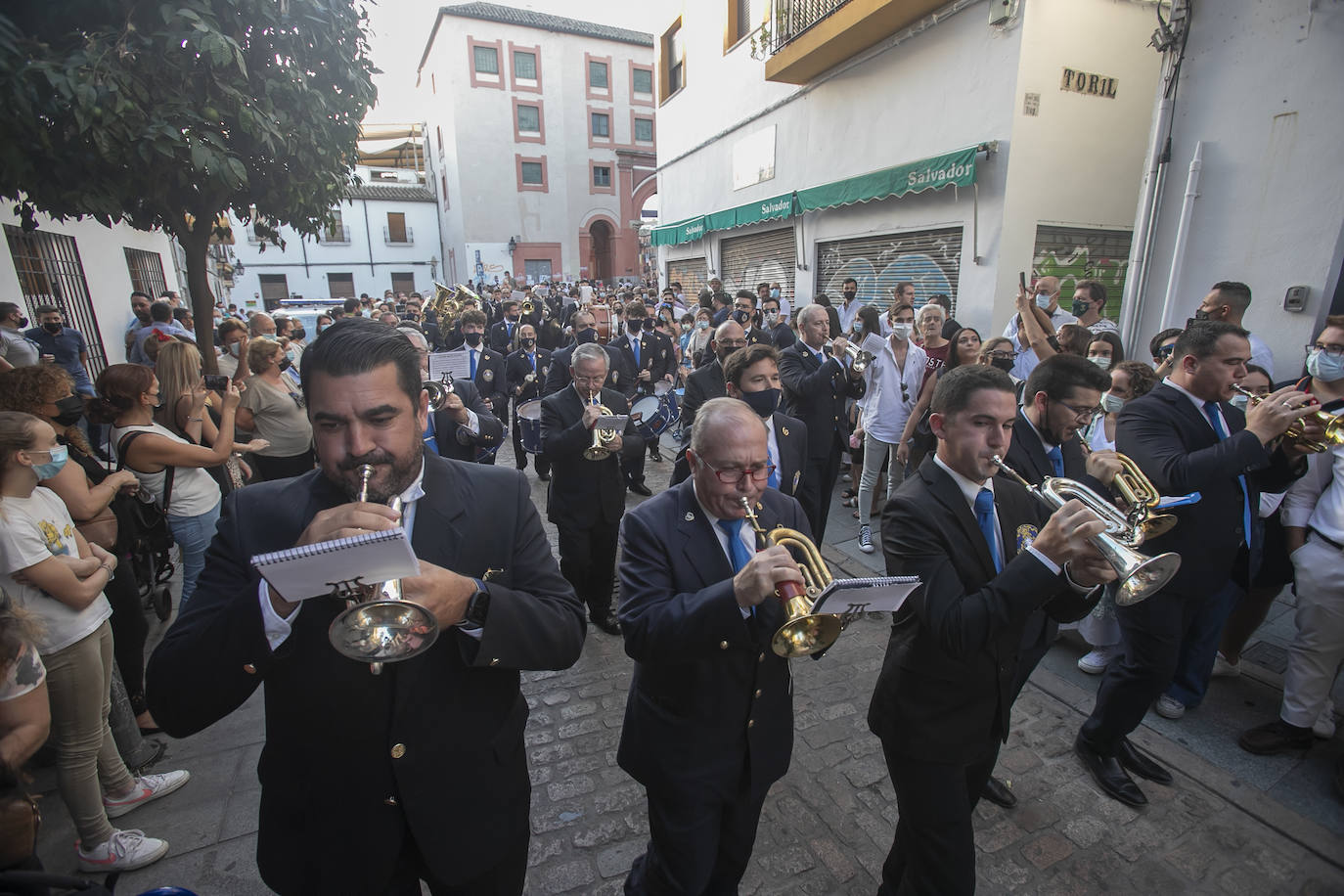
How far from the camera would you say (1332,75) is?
537cm

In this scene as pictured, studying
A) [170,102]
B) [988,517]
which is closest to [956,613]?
[988,517]

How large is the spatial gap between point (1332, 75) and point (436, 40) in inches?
1645

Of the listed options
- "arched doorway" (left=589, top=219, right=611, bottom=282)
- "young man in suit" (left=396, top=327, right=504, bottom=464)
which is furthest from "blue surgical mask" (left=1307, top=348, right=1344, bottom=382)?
"arched doorway" (left=589, top=219, right=611, bottom=282)

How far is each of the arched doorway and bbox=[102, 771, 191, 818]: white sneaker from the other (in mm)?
38215

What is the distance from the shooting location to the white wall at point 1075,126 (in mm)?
8398

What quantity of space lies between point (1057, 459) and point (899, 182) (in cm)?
806

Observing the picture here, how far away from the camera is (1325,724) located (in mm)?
3893

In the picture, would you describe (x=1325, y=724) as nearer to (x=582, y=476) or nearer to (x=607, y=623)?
(x=607, y=623)

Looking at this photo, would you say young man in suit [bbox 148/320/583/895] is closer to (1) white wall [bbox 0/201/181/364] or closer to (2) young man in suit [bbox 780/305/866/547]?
(2) young man in suit [bbox 780/305/866/547]

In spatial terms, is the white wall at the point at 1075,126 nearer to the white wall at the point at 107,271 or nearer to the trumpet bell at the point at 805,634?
the trumpet bell at the point at 805,634

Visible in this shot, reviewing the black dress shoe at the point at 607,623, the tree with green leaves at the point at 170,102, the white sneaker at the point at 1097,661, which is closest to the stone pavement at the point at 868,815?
the white sneaker at the point at 1097,661

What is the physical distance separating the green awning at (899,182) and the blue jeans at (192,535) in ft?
31.3

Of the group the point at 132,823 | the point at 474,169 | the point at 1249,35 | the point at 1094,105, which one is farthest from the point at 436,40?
the point at 132,823

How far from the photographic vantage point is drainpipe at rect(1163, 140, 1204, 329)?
630 centimetres
